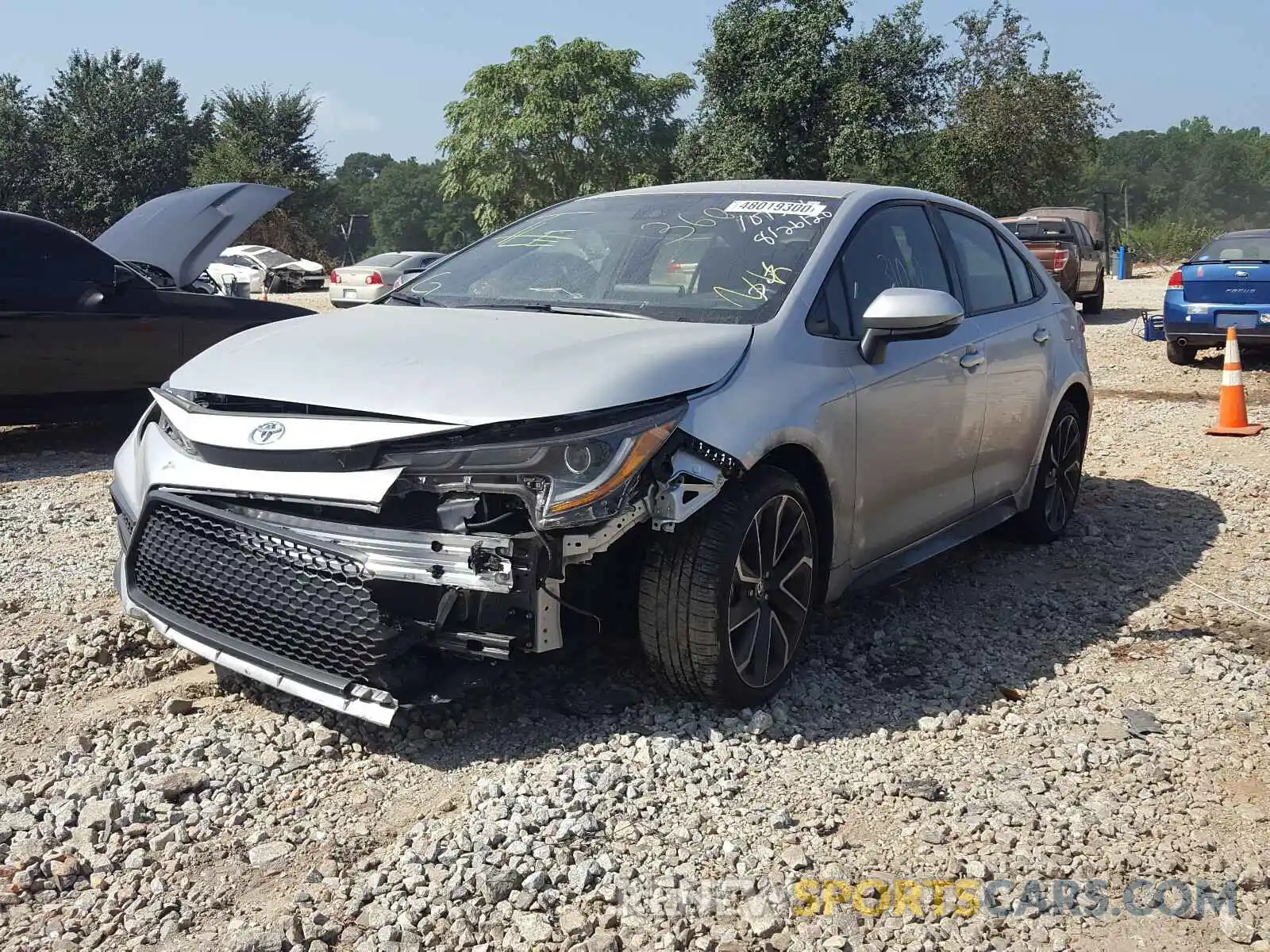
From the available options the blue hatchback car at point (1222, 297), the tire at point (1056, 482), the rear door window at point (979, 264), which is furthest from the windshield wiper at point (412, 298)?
the blue hatchback car at point (1222, 297)

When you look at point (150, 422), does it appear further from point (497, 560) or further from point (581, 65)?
point (581, 65)

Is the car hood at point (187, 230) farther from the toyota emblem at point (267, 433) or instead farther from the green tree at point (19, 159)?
the green tree at point (19, 159)

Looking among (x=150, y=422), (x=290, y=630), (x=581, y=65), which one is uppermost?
(x=581, y=65)

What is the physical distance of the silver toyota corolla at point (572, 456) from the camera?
10.6 ft

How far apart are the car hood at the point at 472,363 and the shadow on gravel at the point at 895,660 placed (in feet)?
2.42

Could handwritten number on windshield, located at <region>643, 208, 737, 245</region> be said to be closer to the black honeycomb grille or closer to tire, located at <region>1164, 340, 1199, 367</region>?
the black honeycomb grille

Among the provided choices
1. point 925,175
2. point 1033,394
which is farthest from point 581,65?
point 1033,394

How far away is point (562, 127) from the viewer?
174 ft

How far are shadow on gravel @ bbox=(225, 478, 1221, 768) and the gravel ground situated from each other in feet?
0.06

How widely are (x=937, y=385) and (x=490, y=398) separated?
2.05 meters

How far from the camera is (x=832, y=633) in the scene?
15.4 feet

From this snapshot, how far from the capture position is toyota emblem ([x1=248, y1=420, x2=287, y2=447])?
3354 mm

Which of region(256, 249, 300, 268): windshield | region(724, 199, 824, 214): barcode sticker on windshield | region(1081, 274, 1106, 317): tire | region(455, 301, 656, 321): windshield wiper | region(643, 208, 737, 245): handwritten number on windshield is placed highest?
region(256, 249, 300, 268): windshield

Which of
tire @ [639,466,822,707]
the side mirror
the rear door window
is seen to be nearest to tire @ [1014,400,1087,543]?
the rear door window
